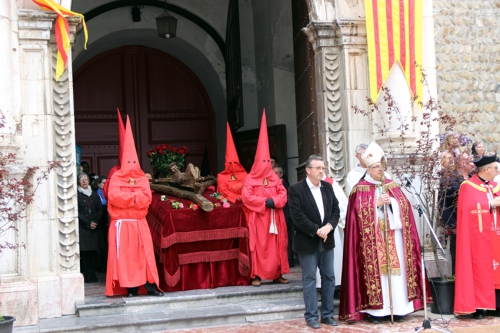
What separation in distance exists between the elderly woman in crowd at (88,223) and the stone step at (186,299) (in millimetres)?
1838

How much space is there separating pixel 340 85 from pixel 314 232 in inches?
114

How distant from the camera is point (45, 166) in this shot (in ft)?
30.5

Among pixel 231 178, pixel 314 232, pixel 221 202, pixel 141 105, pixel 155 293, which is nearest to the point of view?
pixel 314 232

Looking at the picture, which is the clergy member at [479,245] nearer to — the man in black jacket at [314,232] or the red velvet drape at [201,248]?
the man in black jacket at [314,232]

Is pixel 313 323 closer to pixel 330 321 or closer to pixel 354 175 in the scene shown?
pixel 330 321

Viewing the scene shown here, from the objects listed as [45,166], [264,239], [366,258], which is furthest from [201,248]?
[366,258]

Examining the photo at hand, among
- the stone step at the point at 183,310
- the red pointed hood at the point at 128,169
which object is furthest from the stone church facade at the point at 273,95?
the red pointed hood at the point at 128,169

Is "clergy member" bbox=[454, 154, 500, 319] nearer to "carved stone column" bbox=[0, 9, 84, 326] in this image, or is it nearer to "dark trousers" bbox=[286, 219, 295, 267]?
"dark trousers" bbox=[286, 219, 295, 267]

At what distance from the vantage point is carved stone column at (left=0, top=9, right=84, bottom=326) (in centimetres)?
921

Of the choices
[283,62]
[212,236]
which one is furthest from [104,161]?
[212,236]

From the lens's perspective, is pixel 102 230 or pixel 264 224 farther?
pixel 102 230

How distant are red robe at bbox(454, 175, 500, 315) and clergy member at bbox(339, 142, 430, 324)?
48cm

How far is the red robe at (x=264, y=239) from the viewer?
10219 millimetres

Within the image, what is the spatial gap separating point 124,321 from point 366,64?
4747 mm
